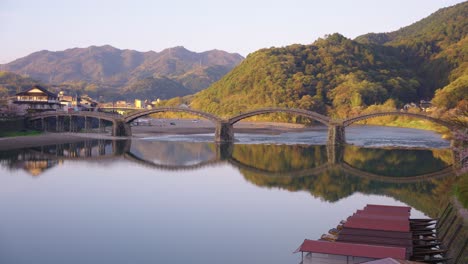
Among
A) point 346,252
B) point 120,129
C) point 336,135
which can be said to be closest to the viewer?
point 346,252

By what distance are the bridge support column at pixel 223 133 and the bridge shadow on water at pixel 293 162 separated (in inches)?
102

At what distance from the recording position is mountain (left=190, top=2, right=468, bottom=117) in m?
116

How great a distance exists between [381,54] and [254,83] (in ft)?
132

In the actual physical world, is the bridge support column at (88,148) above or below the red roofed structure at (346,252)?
above

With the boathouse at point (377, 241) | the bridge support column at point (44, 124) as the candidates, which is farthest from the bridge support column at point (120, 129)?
the boathouse at point (377, 241)

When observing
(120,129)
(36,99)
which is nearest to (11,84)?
(36,99)

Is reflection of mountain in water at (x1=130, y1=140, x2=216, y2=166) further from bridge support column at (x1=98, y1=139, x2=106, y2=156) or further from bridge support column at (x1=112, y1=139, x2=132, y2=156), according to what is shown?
bridge support column at (x1=98, y1=139, x2=106, y2=156)

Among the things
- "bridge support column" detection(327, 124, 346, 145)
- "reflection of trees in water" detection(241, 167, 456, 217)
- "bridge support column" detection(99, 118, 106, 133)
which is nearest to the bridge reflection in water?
"reflection of trees in water" detection(241, 167, 456, 217)

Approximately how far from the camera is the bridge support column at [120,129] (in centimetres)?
7475

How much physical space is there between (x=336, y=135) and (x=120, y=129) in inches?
1197

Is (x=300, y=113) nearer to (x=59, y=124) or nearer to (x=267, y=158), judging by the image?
(x=267, y=158)

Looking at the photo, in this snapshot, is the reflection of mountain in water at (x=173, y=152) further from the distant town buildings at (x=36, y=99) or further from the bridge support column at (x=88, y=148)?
the distant town buildings at (x=36, y=99)

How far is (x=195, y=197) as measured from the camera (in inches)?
1277

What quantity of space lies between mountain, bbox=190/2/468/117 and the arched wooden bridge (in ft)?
136
